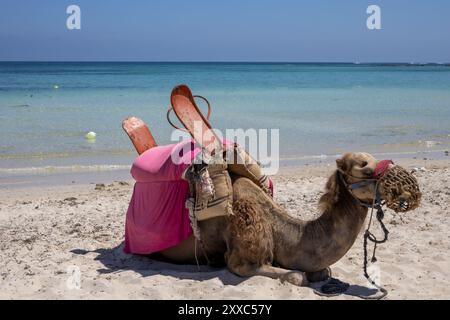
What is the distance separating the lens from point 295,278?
4.78m

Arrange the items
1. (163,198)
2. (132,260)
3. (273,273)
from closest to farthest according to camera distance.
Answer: (273,273) < (163,198) < (132,260)

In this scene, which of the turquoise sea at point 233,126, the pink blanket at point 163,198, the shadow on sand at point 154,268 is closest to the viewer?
the shadow on sand at point 154,268

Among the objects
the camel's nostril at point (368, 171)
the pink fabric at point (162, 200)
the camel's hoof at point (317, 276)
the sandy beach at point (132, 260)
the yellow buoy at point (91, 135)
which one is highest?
the camel's nostril at point (368, 171)

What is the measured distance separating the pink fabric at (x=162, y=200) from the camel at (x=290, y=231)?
0.91 feet

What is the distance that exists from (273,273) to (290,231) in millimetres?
362

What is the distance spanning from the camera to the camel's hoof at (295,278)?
4770mm

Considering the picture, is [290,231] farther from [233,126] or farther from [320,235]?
[233,126]

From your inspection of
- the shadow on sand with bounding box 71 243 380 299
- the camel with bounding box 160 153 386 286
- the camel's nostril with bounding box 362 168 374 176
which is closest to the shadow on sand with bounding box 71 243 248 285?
the shadow on sand with bounding box 71 243 380 299

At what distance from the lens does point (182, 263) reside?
5504mm

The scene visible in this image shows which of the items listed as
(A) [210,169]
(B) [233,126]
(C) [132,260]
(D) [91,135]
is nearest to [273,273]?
(A) [210,169]

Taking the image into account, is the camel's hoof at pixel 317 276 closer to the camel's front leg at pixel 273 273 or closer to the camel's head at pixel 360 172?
the camel's front leg at pixel 273 273

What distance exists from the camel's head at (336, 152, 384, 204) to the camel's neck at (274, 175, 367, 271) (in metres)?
0.11

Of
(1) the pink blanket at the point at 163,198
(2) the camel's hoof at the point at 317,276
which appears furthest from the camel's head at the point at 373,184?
(1) the pink blanket at the point at 163,198

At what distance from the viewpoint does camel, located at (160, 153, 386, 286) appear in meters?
4.58
